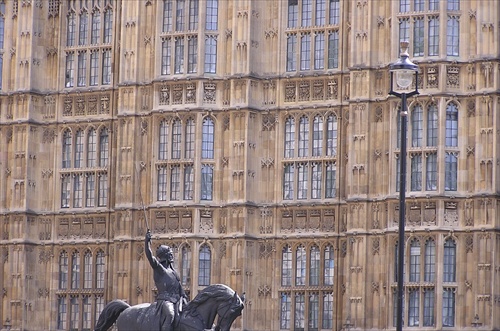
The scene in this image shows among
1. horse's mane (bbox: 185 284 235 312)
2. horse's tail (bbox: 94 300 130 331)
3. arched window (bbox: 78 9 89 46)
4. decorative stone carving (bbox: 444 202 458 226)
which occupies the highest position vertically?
arched window (bbox: 78 9 89 46)

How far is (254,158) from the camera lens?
59.5 m

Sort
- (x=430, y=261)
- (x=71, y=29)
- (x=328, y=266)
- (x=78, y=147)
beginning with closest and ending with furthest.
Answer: (x=430, y=261), (x=328, y=266), (x=78, y=147), (x=71, y=29)

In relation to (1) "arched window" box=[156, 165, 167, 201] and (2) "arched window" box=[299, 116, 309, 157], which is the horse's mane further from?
(1) "arched window" box=[156, 165, 167, 201]

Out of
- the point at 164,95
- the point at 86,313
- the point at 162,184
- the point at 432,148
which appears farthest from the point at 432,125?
the point at 86,313

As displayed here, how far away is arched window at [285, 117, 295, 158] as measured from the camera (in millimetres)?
59500

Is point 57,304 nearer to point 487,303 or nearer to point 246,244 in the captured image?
point 246,244

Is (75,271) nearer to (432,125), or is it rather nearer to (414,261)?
(414,261)

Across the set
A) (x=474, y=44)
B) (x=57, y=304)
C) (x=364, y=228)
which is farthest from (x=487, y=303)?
(x=57, y=304)

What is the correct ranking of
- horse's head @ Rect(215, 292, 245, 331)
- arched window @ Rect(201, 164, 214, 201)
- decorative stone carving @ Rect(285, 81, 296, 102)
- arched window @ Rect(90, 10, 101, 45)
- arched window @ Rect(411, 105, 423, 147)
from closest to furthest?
horse's head @ Rect(215, 292, 245, 331)
arched window @ Rect(411, 105, 423, 147)
decorative stone carving @ Rect(285, 81, 296, 102)
arched window @ Rect(201, 164, 214, 201)
arched window @ Rect(90, 10, 101, 45)

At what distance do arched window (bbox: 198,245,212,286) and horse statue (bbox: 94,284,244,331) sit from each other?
1653 cm

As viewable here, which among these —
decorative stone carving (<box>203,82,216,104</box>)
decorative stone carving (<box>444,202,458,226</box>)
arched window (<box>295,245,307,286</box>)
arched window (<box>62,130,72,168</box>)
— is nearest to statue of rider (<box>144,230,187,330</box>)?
decorative stone carving (<box>444,202,458,226</box>)

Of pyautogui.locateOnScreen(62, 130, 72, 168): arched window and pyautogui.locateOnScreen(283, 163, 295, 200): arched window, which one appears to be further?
pyautogui.locateOnScreen(62, 130, 72, 168): arched window

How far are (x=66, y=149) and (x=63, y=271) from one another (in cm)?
438

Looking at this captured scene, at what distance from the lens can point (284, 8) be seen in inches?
2376
